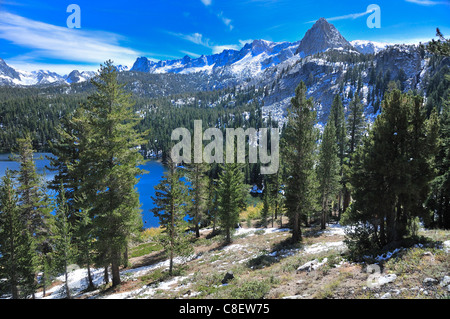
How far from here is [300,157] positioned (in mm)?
21812

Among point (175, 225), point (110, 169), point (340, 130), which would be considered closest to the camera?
point (110, 169)

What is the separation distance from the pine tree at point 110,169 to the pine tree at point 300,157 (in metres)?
14.2

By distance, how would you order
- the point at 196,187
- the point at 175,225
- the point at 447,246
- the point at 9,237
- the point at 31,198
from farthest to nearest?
the point at 196,187 < the point at 31,198 < the point at 175,225 < the point at 9,237 < the point at 447,246

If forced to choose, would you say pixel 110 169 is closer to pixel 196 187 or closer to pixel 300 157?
pixel 300 157

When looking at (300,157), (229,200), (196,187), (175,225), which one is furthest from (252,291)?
(196,187)

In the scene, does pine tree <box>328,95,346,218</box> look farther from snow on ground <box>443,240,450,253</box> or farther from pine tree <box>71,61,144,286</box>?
pine tree <box>71,61,144,286</box>

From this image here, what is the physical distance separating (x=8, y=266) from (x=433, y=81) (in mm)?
199094

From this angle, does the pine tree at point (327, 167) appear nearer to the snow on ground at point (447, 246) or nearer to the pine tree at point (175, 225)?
the snow on ground at point (447, 246)

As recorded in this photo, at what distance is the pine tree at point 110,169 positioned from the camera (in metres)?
15.0

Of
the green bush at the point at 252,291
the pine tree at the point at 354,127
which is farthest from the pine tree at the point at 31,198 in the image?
the pine tree at the point at 354,127

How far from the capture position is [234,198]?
2841 centimetres

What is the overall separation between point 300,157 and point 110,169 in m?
16.6
